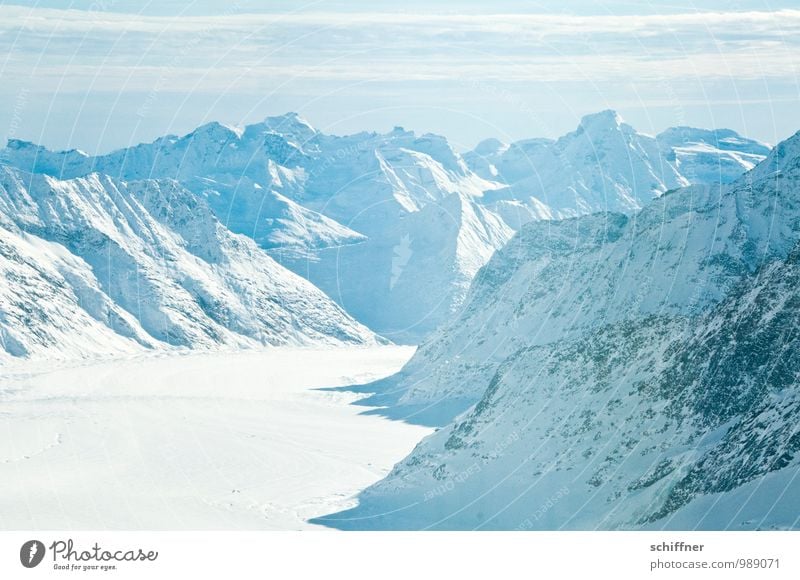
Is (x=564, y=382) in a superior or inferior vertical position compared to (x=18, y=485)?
superior

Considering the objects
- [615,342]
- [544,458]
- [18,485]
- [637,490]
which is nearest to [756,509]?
[637,490]

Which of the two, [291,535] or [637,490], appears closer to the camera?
[291,535]

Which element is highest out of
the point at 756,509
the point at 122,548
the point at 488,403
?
the point at 122,548

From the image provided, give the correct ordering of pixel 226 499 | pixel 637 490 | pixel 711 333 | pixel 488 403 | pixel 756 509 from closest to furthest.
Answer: pixel 756 509, pixel 637 490, pixel 711 333, pixel 488 403, pixel 226 499

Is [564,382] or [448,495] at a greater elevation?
[564,382]

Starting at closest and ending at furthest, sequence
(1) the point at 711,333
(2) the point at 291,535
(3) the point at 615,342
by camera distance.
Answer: (2) the point at 291,535, (1) the point at 711,333, (3) the point at 615,342

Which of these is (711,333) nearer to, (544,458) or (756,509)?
(544,458)

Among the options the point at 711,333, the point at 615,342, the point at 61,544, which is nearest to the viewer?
the point at 61,544

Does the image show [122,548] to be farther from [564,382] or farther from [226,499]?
[226,499]

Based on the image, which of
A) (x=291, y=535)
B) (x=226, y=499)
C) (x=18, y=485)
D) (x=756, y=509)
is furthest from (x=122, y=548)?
(x=18, y=485)
